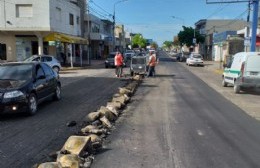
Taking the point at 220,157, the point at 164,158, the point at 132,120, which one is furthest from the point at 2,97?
the point at 220,157

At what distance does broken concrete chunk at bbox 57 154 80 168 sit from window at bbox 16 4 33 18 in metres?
34.1

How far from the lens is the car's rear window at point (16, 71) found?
12.5 m

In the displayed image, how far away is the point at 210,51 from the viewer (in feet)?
263

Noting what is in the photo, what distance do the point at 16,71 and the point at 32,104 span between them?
5.16 feet

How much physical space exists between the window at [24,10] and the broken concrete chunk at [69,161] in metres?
34.1

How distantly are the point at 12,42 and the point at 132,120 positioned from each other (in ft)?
105

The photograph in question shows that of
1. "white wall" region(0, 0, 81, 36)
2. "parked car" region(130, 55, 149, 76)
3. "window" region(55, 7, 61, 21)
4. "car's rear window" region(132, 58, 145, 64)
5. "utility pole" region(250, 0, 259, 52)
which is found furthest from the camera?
"window" region(55, 7, 61, 21)

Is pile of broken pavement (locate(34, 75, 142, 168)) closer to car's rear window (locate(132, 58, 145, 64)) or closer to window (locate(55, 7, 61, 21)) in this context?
car's rear window (locate(132, 58, 145, 64))

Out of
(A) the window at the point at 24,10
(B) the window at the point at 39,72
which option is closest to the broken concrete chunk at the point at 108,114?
(B) the window at the point at 39,72

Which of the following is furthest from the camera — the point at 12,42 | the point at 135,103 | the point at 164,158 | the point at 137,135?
the point at 12,42

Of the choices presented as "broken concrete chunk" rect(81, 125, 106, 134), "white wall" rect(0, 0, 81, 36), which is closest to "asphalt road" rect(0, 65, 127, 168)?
"broken concrete chunk" rect(81, 125, 106, 134)

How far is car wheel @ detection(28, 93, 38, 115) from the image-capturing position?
38.3 ft

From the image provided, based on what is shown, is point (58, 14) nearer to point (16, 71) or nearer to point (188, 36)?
point (16, 71)

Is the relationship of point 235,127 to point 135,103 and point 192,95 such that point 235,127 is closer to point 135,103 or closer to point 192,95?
point 135,103
